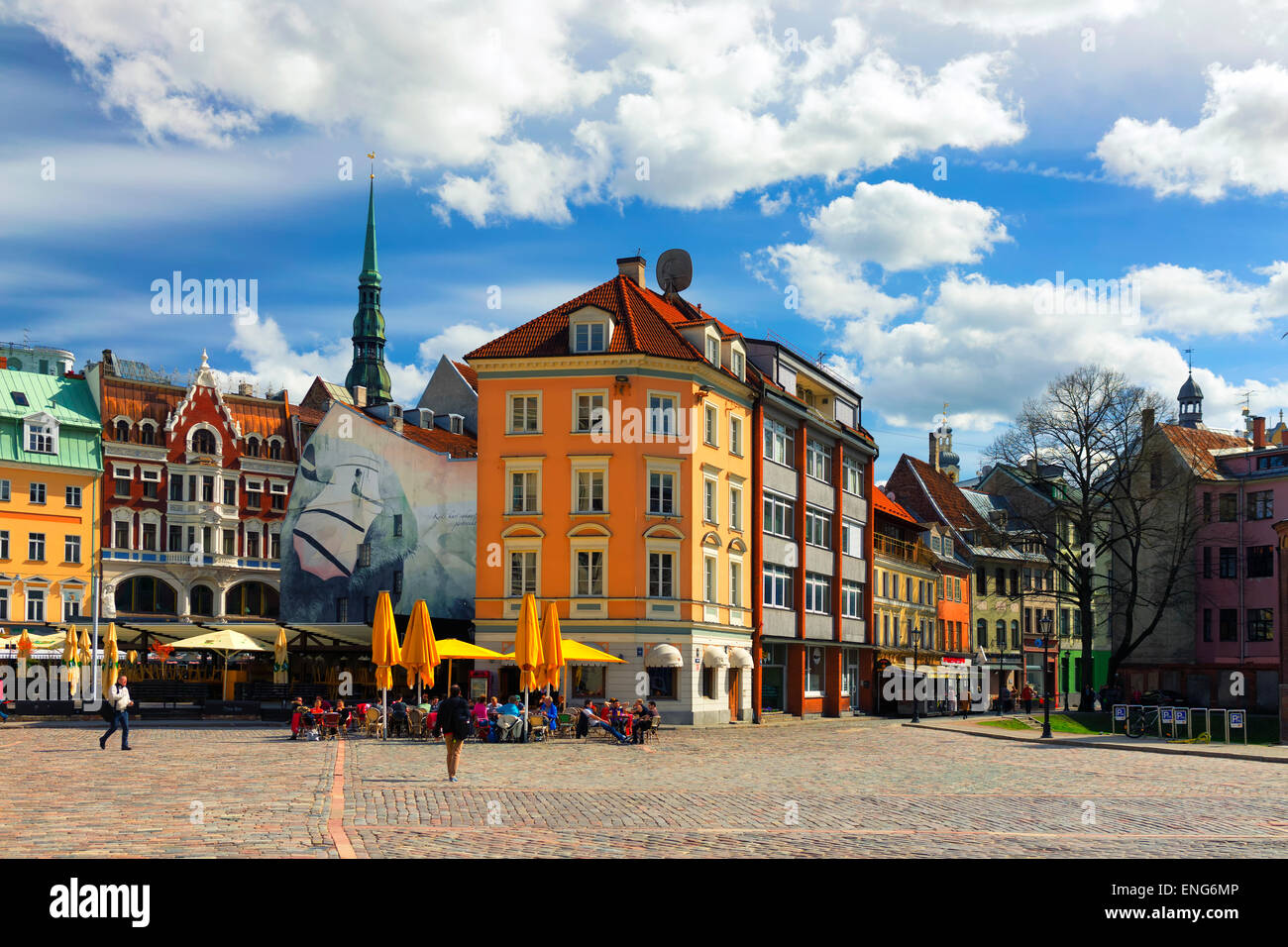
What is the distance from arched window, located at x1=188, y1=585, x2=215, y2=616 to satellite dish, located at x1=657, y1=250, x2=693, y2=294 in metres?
36.6

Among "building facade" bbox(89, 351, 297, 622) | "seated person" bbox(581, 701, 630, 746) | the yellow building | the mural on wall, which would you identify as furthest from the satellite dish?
the yellow building

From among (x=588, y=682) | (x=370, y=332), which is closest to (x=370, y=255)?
(x=370, y=332)

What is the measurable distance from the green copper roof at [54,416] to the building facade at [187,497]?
31.9 inches

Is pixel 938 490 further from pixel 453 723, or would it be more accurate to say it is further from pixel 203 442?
pixel 453 723

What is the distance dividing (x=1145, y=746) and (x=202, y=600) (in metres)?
57.7

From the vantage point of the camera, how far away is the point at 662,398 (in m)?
48.8

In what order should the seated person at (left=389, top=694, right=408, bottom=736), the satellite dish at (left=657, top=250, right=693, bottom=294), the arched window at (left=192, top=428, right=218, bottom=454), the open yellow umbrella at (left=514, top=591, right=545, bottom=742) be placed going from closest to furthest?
the open yellow umbrella at (left=514, top=591, right=545, bottom=742)
the seated person at (left=389, top=694, right=408, bottom=736)
the satellite dish at (left=657, top=250, right=693, bottom=294)
the arched window at (left=192, top=428, right=218, bottom=454)

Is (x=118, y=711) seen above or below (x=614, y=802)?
above

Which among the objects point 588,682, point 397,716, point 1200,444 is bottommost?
point 397,716

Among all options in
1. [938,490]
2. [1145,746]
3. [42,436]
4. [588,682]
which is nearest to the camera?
[1145,746]

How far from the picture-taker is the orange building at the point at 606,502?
156 ft

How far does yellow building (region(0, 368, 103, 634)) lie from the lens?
231ft

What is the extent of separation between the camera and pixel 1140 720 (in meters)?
43.2

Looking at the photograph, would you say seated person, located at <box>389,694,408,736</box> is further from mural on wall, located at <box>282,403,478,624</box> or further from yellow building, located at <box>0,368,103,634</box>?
yellow building, located at <box>0,368,103,634</box>
